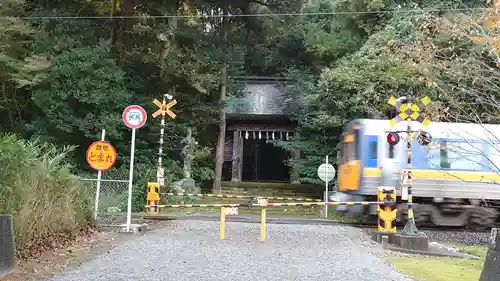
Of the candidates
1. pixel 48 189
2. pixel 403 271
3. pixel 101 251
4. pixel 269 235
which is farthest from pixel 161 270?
pixel 269 235

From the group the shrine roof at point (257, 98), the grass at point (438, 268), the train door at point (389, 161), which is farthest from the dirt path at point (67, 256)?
the shrine roof at point (257, 98)

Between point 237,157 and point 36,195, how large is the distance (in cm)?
2216

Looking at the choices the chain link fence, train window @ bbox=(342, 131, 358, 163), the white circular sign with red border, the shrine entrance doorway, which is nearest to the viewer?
the white circular sign with red border

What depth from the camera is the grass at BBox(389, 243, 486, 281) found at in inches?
317

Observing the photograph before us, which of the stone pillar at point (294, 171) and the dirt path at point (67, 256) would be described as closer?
the dirt path at point (67, 256)

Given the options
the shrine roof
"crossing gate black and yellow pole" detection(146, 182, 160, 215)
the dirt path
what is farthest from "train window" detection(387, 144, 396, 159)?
the shrine roof

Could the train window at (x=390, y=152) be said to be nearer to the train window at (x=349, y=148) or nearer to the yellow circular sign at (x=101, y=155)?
the train window at (x=349, y=148)

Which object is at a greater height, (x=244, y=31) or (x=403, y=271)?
(x=244, y=31)

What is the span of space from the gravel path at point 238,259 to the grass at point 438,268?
1.14 ft

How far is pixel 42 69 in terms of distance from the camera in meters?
18.9

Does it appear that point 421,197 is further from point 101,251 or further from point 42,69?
point 42,69

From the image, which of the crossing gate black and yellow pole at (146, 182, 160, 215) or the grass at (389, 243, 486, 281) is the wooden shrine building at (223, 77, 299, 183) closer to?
the crossing gate black and yellow pole at (146, 182, 160, 215)

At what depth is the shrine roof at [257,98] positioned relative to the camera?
95.4 feet

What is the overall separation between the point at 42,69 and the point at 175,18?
5.81 meters
